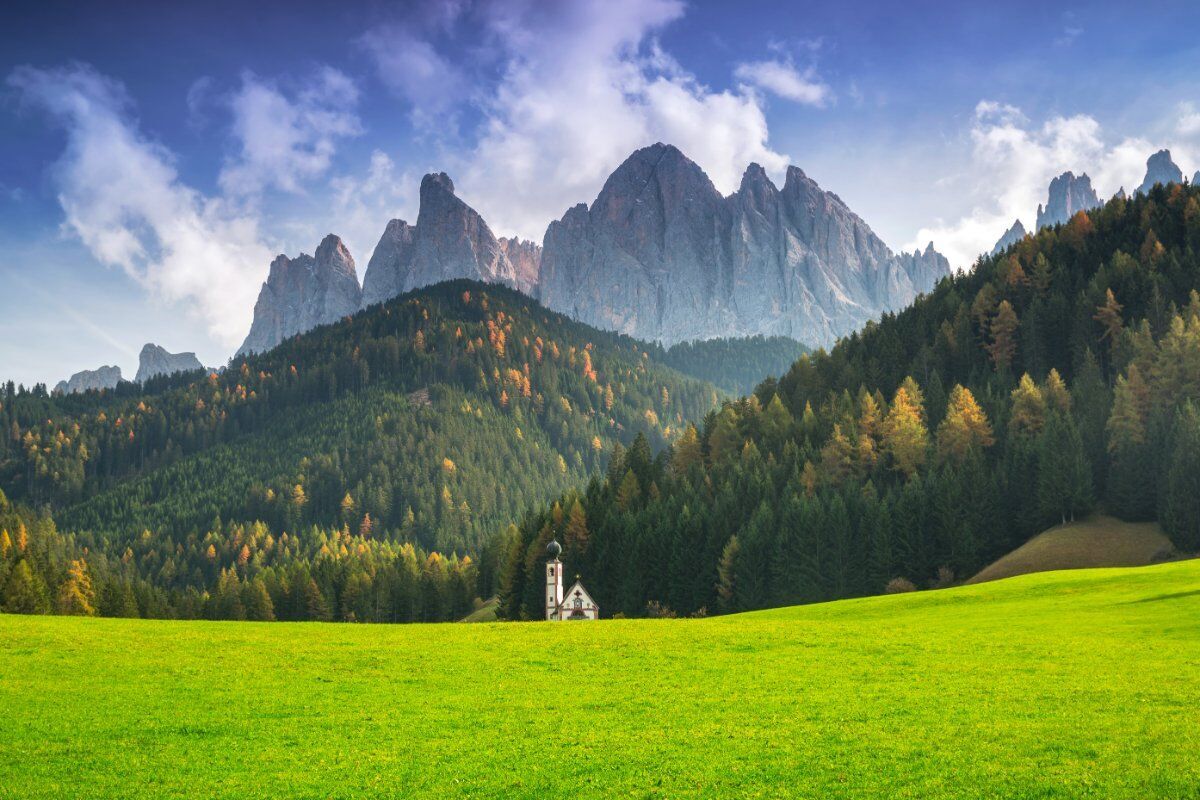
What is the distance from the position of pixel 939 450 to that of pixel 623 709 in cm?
8987

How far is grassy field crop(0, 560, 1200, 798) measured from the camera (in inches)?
854

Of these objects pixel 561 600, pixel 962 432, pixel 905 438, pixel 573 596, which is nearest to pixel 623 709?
pixel 573 596

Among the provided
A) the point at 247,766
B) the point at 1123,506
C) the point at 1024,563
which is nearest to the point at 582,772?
the point at 247,766

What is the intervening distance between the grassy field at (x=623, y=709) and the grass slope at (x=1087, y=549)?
117 ft

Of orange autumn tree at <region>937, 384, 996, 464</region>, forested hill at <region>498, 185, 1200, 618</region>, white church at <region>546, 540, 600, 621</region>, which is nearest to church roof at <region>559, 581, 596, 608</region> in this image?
white church at <region>546, 540, 600, 621</region>

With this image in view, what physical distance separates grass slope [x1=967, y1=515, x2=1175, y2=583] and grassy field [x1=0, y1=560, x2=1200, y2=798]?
35806 mm

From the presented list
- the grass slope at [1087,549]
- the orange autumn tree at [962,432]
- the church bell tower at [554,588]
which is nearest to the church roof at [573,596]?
the church bell tower at [554,588]

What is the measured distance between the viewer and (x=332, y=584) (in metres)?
157

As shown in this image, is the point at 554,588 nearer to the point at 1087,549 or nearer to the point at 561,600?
the point at 561,600

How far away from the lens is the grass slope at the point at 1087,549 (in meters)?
84.2

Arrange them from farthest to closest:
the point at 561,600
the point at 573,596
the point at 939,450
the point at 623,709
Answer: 1. the point at 939,450
2. the point at 561,600
3. the point at 573,596
4. the point at 623,709

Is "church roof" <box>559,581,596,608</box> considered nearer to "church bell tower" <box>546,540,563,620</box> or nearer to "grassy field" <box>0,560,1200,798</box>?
"church bell tower" <box>546,540,563,620</box>

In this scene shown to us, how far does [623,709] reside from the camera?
30.4 metres

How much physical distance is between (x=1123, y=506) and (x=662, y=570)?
162ft
